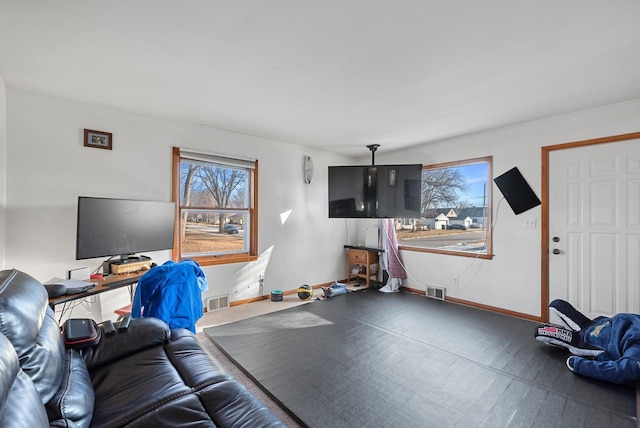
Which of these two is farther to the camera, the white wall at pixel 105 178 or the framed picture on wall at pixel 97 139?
the framed picture on wall at pixel 97 139

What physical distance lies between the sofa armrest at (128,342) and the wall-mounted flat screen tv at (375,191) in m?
3.23

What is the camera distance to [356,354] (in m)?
2.63

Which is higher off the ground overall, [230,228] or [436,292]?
[230,228]

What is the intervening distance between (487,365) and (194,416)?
2324 millimetres

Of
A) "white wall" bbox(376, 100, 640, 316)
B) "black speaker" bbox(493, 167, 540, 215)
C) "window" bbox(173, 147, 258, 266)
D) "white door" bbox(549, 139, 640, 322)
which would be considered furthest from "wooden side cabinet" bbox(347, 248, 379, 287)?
"white door" bbox(549, 139, 640, 322)

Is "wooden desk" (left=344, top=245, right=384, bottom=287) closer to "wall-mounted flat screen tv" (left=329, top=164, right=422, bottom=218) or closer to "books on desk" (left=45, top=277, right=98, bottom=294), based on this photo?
"wall-mounted flat screen tv" (left=329, top=164, right=422, bottom=218)

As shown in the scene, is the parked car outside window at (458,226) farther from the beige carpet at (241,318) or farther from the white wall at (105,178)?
the white wall at (105,178)

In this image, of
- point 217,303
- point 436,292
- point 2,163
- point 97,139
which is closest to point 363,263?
point 436,292

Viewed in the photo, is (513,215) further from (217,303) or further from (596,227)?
(217,303)

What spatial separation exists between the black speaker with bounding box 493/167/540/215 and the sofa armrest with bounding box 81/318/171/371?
397 cm

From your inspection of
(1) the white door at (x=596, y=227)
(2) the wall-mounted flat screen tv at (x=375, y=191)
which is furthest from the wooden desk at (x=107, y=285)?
(1) the white door at (x=596, y=227)

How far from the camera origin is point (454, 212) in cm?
435

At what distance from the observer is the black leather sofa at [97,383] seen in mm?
954

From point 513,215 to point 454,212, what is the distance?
80 cm
